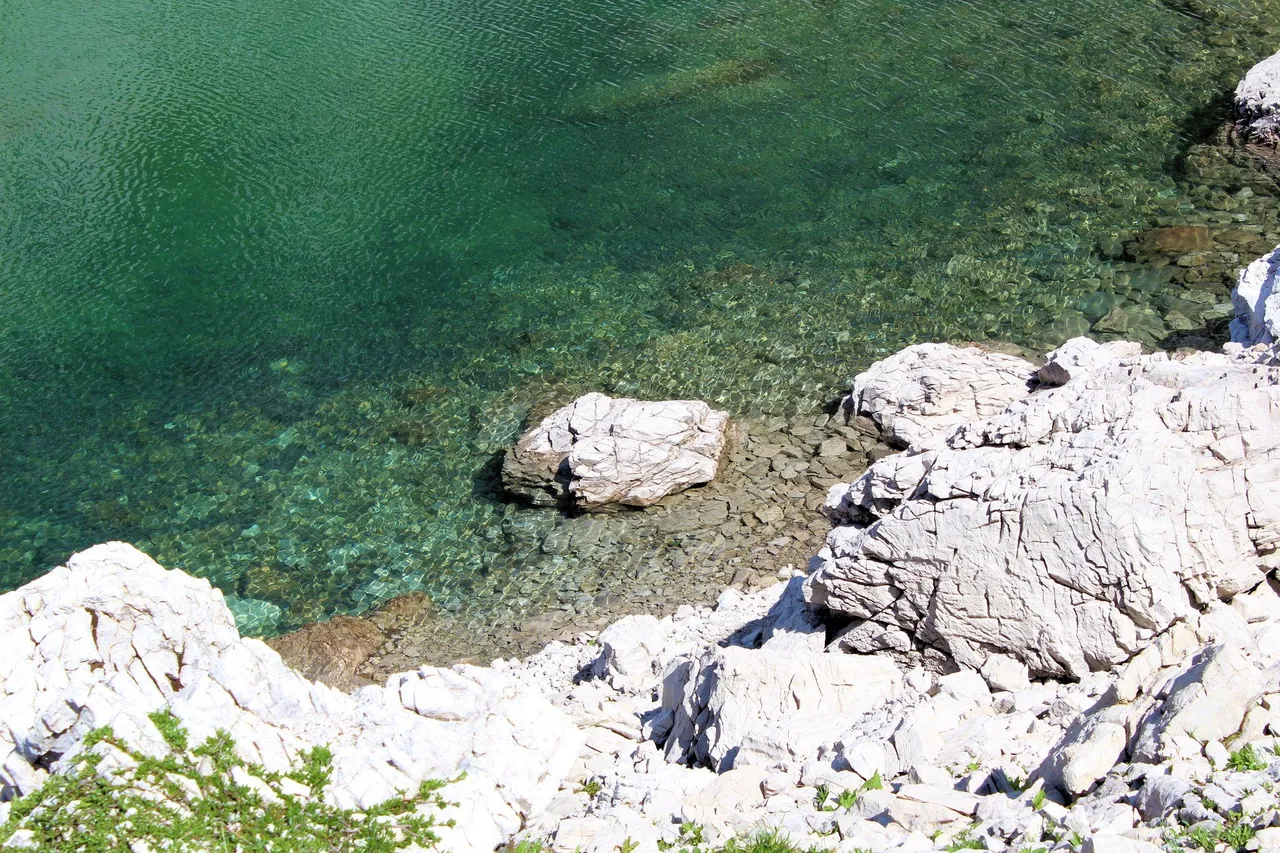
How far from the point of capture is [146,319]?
1080 inches

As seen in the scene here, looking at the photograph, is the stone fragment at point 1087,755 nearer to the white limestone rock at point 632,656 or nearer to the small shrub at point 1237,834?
the small shrub at point 1237,834

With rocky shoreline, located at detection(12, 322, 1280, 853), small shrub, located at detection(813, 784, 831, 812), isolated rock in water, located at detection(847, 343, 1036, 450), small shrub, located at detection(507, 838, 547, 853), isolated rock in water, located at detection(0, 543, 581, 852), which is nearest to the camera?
rocky shoreline, located at detection(12, 322, 1280, 853)

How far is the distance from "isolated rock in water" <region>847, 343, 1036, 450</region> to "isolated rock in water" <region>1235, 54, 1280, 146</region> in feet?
40.0

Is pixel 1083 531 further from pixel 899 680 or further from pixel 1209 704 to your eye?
pixel 1209 704

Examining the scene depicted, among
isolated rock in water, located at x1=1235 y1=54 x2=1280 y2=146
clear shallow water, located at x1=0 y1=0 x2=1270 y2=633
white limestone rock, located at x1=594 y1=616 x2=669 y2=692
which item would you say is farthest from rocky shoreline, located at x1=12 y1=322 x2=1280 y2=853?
isolated rock in water, located at x1=1235 y1=54 x2=1280 y2=146

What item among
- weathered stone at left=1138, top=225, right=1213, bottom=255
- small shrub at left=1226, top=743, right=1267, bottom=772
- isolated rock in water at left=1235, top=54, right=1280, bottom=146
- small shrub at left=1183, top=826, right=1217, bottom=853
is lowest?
weathered stone at left=1138, top=225, right=1213, bottom=255

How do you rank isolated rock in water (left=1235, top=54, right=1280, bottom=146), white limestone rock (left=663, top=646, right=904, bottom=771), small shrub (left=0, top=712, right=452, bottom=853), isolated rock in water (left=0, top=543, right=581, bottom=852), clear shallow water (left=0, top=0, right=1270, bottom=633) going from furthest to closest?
isolated rock in water (left=1235, top=54, right=1280, bottom=146)
clear shallow water (left=0, top=0, right=1270, bottom=633)
isolated rock in water (left=0, top=543, right=581, bottom=852)
white limestone rock (left=663, top=646, right=904, bottom=771)
small shrub (left=0, top=712, right=452, bottom=853)

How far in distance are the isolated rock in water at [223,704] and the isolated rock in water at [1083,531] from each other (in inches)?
167

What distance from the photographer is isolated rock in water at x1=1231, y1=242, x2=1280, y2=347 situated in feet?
54.0

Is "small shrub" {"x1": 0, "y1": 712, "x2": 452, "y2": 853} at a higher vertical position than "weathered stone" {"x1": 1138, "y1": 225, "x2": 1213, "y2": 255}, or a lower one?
lower

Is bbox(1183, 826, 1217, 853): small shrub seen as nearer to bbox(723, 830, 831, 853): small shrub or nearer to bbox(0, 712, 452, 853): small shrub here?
bbox(723, 830, 831, 853): small shrub

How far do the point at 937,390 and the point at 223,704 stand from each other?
45.5 ft

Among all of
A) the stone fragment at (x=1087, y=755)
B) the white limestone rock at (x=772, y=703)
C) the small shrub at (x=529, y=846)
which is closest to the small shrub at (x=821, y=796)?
the white limestone rock at (x=772, y=703)

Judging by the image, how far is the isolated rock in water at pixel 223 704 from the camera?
38.5 ft
